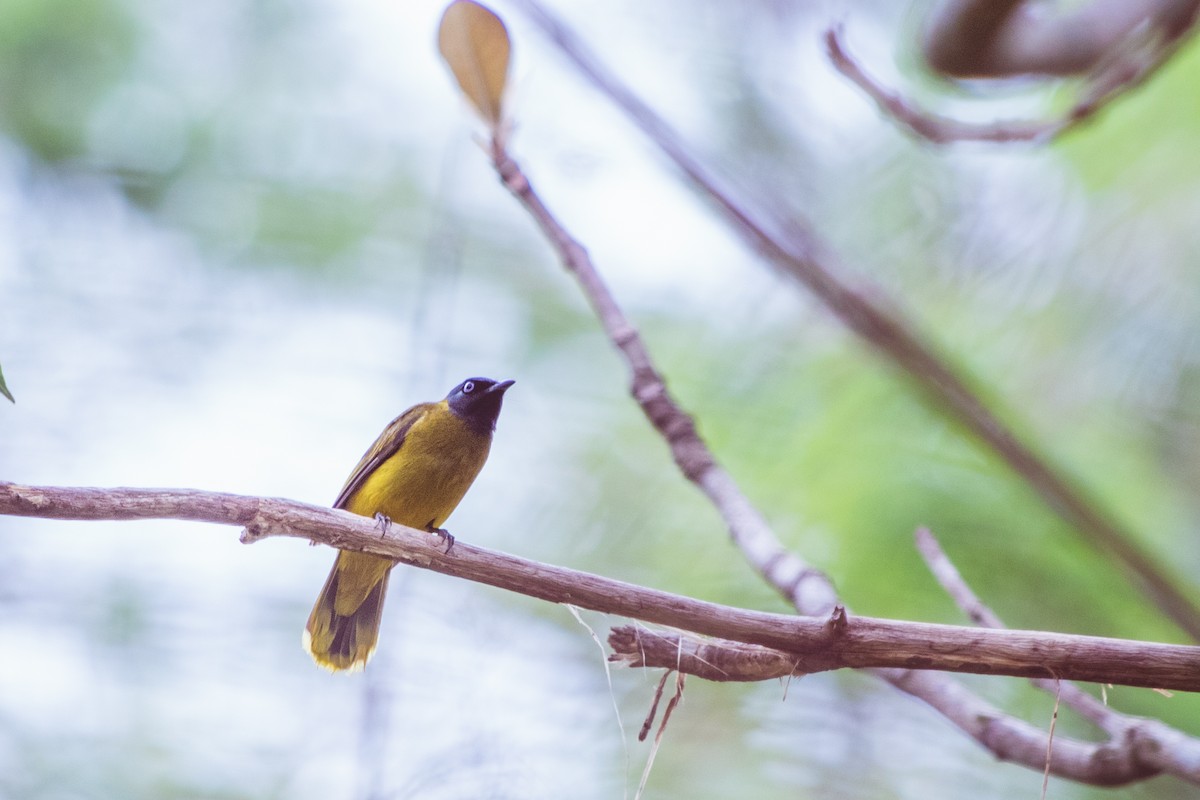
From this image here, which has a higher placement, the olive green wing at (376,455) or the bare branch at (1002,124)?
the bare branch at (1002,124)

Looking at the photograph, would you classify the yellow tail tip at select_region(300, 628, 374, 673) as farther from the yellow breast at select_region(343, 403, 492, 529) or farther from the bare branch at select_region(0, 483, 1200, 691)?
the bare branch at select_region(0, 483, 1200, 691)

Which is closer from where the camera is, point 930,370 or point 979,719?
point 930,370

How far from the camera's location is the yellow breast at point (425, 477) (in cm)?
400

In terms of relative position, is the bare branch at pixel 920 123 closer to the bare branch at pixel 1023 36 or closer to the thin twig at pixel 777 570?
the bare branch at pixel 1023 36

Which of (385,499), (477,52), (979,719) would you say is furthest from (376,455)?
(979,719)

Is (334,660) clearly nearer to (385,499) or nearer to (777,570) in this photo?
(385,499)

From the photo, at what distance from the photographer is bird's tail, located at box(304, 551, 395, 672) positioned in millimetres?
3959

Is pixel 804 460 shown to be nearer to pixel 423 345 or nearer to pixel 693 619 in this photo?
pixel 423 345

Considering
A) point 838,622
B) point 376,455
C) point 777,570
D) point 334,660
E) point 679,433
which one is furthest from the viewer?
point 376,455

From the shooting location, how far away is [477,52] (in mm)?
3133

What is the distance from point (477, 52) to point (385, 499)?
1.68 metres

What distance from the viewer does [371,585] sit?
407 centimetres

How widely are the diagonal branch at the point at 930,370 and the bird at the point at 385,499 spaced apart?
1.90 meters

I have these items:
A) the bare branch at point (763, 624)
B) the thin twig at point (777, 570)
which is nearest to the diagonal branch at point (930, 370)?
the bare branch at point (763, 624)
